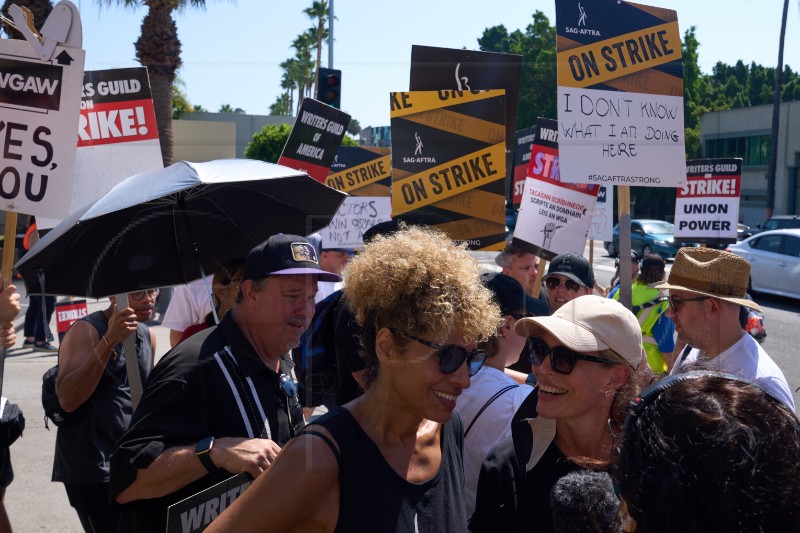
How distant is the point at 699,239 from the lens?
33.0 ft

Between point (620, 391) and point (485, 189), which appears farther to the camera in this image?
point (485, 189)

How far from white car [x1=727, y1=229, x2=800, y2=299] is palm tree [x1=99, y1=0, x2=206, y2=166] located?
13085 mm

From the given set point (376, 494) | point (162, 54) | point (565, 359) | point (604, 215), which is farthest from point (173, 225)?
point (162, 54)

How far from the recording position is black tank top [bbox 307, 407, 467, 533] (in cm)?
195

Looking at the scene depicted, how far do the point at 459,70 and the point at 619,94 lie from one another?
51.0 inches

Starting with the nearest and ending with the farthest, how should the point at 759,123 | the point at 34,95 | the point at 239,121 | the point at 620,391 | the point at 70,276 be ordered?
1. the point at 620,391
2. the point at 70,276
3. the point at 34,95
4. the point at 759,123
5. the point at 239,121

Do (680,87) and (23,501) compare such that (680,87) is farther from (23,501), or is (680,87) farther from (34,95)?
(23,501)

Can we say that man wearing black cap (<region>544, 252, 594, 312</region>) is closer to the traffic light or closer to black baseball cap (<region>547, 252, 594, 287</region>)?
black baseball cap (<region>547, 252, 594, 287</region>)

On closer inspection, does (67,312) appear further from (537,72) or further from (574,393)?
(537,72)

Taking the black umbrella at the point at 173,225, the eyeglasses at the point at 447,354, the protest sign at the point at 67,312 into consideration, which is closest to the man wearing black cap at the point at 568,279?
the black umbrella at the point at 173,225

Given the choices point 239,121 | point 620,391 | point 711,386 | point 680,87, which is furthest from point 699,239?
point 239,121

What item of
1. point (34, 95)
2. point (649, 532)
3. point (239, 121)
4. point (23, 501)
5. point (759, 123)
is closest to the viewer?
point (649, 532)

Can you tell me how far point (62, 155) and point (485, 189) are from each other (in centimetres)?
285

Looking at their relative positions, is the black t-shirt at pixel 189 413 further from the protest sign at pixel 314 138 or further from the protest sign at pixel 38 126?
the protest sign at pixel 314 138
